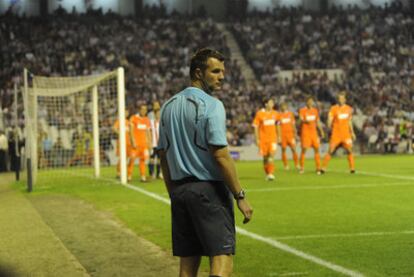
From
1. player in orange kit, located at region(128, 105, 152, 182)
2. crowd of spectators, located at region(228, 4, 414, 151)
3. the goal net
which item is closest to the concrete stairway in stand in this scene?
crowd of spectators, located at region(228, 4, 414, 151)

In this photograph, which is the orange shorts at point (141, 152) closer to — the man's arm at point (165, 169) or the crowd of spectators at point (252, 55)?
the crowd of spectators at point (252, 55)

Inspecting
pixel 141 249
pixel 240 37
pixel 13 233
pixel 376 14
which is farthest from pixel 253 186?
pixel 376 14

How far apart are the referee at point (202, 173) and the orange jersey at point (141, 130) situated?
15557 millimetres

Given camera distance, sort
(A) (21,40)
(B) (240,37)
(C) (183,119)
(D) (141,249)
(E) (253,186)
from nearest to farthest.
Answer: (C) (183,119) → (D) (141,249) → (E) (253,186) → (A) (21,40) → (B) (240,37)

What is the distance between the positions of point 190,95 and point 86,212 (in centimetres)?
886

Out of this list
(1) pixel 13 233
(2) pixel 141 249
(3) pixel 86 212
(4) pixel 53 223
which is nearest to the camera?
(2) pixel 141 249

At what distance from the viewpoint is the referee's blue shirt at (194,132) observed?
4.63 m

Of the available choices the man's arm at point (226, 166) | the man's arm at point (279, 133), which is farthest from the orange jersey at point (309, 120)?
the man's arm at point (226, 166)

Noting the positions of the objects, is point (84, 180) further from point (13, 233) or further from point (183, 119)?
point (183, 119)

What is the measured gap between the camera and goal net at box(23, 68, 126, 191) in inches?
862

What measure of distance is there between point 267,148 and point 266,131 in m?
0.46

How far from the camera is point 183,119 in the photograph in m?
4.75

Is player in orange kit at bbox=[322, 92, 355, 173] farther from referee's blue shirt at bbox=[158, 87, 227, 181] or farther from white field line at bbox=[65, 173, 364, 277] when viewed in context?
referee's blue shirt at bbox=[158, 87, 227, 181]

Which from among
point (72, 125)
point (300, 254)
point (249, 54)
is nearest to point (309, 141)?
point (72, 125)
